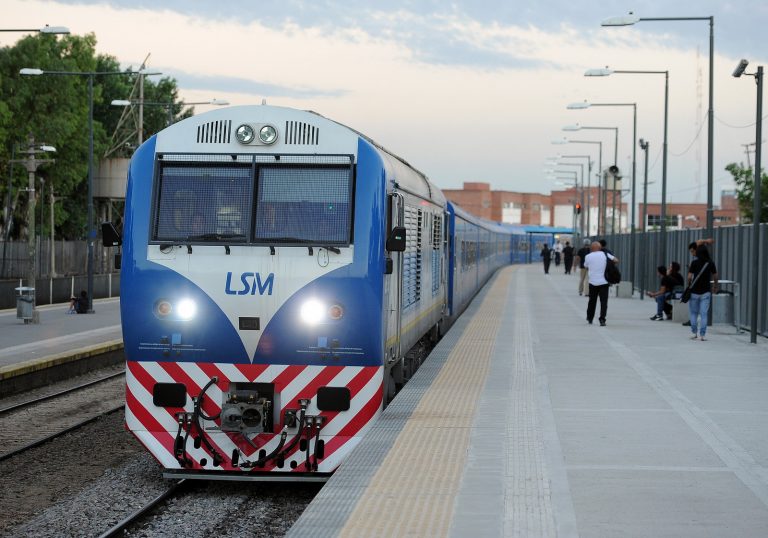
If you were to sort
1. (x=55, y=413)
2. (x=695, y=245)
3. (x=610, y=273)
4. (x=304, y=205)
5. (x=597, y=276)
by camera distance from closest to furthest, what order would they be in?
(x=304, y=205) < (x=55, y=413) < (x=695, y=245) < (x=597, y=276) < (x=610, y=273)

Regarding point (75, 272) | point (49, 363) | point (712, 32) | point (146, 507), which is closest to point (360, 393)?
point (146, 507)

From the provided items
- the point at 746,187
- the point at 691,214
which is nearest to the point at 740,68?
the point at 746,187

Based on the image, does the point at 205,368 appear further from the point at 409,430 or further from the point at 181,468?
the point at 409,430

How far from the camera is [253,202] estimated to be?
34.6ft

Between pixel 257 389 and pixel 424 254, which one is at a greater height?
pixel 424 254

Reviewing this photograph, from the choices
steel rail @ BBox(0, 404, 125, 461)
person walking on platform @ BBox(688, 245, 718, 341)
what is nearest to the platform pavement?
steel rail @ BBox(0, 404, 125, 461)

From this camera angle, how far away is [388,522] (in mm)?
7152

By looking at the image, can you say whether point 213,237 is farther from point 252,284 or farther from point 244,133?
point 244,133

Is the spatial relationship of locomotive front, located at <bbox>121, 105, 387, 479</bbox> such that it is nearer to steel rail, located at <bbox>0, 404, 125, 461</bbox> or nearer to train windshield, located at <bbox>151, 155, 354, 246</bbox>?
train windshield, located at <bbox>151, 155, 354, 246</bbox>

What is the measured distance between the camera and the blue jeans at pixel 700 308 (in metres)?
21.1

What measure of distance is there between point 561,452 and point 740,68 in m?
13.9

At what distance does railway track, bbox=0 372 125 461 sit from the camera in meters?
14.0

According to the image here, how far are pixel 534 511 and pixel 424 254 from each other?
7.74 meters

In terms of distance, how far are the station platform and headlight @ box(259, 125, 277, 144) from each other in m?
2.73
